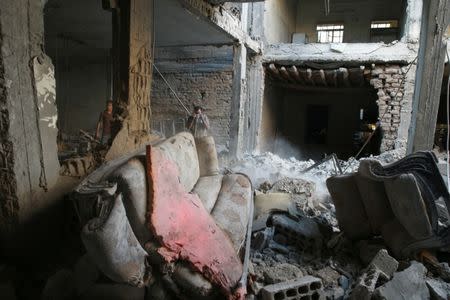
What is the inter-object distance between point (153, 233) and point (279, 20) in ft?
36.3

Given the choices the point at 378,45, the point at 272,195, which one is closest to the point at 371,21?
the point at 378,45

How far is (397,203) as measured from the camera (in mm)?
3258

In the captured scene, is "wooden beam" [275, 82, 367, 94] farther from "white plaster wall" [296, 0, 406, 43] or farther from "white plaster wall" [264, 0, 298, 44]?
"white plaster wall" [296, 0, 406, 43]

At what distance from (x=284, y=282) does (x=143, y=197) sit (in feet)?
4.82

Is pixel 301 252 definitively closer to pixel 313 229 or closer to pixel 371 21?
pixel 313 229

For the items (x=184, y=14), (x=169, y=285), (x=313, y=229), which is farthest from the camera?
(x=184, y=14)

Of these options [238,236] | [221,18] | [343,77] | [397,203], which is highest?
[221,18]

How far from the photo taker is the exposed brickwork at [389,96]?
8.70 m

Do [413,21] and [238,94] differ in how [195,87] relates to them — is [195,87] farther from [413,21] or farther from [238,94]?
[413,21]

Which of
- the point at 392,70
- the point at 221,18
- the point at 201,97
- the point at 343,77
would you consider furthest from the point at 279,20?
the point at 221,18

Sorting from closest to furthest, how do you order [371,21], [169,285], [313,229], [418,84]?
[169,285]
[313,229]
[418,84]
[371,21]

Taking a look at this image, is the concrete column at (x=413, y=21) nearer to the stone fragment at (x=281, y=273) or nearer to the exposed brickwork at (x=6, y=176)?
the stone fragment at (x=281, y=273)

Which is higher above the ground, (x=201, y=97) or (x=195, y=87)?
(x=195, y=87)

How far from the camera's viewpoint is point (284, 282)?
2.76 meters
